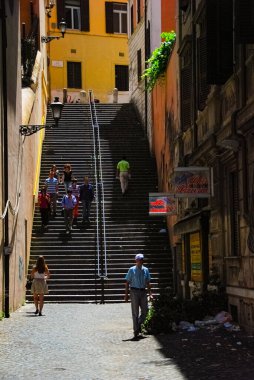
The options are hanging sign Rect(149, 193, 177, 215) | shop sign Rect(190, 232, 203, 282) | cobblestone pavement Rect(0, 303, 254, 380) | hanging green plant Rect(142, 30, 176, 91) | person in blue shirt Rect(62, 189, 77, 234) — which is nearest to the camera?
cobblestone pavement Rect(0, 303, 254, 380)

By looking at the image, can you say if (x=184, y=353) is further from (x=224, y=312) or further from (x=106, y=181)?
(x=106, y=181)

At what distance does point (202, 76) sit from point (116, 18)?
3971cm

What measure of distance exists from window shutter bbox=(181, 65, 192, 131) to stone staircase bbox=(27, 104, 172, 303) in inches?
218

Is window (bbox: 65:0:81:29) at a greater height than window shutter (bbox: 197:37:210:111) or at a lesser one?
greater

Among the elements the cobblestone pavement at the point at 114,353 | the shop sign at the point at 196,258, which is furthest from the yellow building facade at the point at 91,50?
the cobblestone pavement at the point at 114,353

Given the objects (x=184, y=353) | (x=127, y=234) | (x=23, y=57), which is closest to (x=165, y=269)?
(x=127, y=234)

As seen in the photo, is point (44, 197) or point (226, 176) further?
point (44, 197)

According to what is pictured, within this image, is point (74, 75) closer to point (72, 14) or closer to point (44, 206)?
point (72, 14)

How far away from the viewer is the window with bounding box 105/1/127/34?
184 feet

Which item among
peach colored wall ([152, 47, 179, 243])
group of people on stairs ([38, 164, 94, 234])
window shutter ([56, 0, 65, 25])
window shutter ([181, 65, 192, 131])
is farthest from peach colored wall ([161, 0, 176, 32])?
window shutter ([56, 0, 65, 25])

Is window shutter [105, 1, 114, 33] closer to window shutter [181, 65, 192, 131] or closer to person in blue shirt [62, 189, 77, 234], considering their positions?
person in blue shirt [62, 189, 77, 234]

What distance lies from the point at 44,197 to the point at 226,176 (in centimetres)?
1354

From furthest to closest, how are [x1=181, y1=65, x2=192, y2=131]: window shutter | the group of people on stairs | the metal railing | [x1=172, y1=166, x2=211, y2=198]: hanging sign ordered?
the group of people on stairs, the metal railing, [x1=181, y1=65, x2=192, y2=131]: window shutter, [x1=172, y1=166, x2=211, y2=198]: hanging sign

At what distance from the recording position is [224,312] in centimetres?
1537
